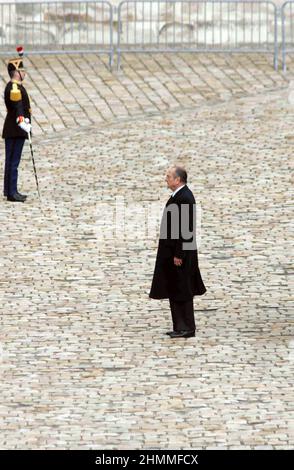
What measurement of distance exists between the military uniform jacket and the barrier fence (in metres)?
6.38

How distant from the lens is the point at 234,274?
57.9ft

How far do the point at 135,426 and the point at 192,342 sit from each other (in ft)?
7.78

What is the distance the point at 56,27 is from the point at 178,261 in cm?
1231

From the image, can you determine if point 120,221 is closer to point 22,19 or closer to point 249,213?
point 249,213

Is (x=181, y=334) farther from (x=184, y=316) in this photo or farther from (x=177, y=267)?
(x=177, y=267)

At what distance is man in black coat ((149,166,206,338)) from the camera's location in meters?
15.6

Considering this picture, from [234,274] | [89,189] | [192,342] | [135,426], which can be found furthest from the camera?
[89,189]

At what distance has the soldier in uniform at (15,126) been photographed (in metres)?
20.7

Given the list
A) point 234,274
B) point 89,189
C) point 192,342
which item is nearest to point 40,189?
point 89,189

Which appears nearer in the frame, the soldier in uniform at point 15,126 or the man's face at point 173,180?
the man's face at point 173,180

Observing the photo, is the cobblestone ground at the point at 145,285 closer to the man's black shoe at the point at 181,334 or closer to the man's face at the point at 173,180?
the man's black shoe at the point at 181,334

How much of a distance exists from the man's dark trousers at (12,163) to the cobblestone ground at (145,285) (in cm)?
24

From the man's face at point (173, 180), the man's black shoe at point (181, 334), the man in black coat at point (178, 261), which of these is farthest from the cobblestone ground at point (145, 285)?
the man's face at point (173, 180)

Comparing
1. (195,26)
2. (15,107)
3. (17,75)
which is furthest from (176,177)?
(195,26)
